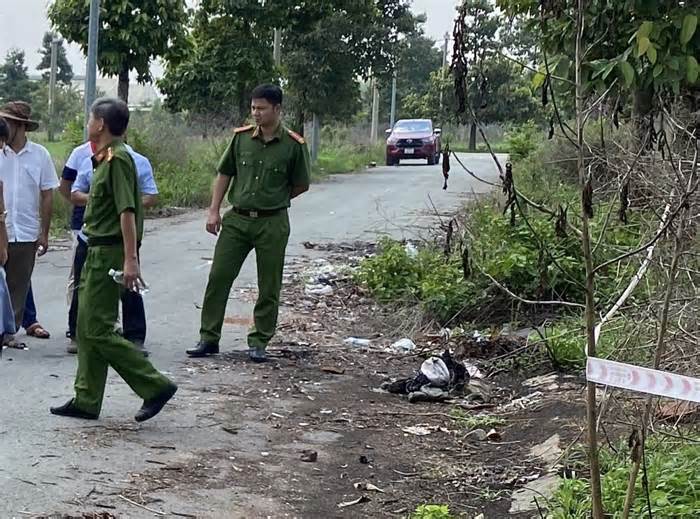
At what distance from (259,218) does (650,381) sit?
4744 mm

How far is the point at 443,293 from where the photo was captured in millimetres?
9375

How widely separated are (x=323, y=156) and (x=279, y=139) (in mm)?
28468

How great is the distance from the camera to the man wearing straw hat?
25.6 ft

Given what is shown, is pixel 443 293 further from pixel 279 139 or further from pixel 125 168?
pixel 125 168

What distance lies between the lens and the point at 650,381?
3.54 metres

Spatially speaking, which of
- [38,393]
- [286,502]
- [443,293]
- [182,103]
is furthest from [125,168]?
[182,103]

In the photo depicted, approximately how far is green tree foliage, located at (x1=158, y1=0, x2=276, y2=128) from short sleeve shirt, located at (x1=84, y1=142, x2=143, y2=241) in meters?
19.4

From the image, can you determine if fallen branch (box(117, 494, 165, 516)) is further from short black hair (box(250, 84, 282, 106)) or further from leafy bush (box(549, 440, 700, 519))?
short black hair (box(250, 84, 282, 106))

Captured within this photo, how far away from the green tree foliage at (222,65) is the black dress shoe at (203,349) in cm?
1775

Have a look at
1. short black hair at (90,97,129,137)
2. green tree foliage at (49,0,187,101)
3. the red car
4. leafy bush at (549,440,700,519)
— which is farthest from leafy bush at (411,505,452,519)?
the red car

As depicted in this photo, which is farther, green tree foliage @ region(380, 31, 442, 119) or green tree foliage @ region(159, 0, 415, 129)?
green tree foliage @ region(380, 31, 442, 119)

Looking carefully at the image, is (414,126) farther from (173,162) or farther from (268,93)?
(268,93)

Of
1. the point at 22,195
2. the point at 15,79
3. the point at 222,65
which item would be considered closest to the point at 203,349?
the point at 22,195

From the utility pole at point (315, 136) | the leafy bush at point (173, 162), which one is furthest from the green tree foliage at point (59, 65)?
the leafy bush at point (173, 162)
